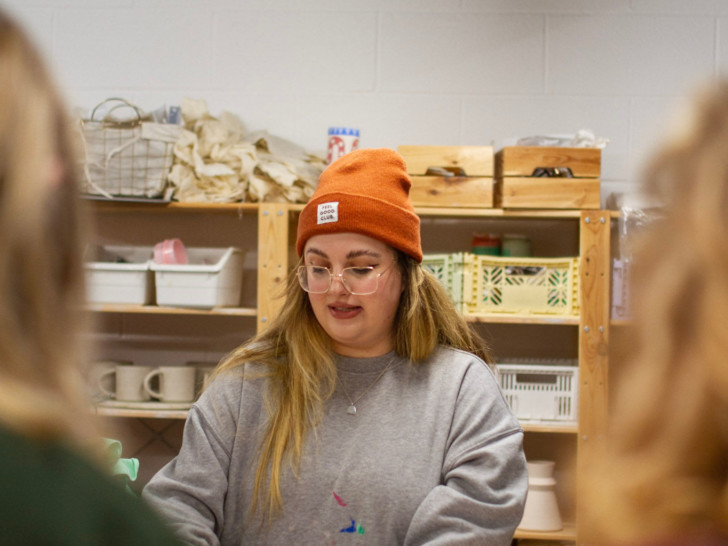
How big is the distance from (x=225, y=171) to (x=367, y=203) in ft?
A: 4.12

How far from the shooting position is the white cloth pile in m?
2.82

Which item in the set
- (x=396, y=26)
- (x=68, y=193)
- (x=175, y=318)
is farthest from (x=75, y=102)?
(x=68, y=193)

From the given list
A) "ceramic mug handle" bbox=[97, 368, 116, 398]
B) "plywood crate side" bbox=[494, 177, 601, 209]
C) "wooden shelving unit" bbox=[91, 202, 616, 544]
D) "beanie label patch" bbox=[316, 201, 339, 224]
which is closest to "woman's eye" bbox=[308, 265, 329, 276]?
"beanie label patch" bbox=[316, 201, 339, 224]

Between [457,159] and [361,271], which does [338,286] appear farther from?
[457,159]

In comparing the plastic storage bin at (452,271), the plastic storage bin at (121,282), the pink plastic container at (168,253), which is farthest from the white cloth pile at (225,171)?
the plastic storage bin at (452,271)


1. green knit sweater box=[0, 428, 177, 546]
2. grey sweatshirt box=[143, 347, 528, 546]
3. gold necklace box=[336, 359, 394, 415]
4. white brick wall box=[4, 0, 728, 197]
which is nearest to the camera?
green knit sweater box=[0, 428, 177, 546]

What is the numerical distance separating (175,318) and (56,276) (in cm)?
267

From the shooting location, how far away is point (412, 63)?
3158mm

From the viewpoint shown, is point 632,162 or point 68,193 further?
point 632,162

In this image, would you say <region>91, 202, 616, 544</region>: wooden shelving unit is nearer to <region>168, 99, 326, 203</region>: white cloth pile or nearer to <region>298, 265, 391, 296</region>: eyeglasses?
<region>168, 99, 326, 203</region>: white cloth pile

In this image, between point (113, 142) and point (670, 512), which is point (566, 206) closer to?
point (113, 142)

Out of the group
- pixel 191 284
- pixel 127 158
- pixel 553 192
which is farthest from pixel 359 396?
pixel 127 158

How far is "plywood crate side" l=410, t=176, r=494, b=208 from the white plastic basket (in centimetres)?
62

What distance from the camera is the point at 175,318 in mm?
3199
